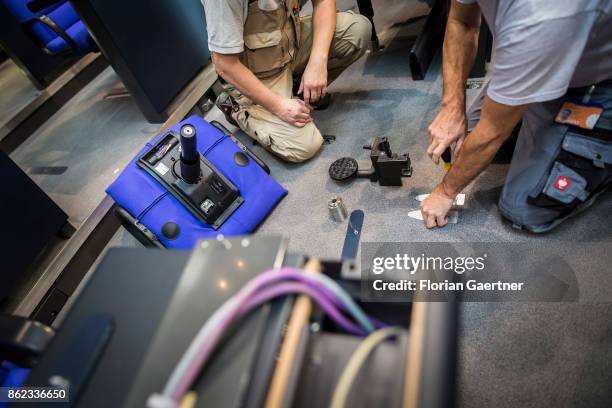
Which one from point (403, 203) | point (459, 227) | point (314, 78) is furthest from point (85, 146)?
point (459, 227)

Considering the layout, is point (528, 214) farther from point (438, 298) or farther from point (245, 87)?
point (245, 87)

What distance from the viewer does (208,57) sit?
2398mm

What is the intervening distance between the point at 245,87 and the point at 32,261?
1.14 metres

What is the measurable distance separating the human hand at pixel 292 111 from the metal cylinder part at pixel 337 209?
408 millimetres

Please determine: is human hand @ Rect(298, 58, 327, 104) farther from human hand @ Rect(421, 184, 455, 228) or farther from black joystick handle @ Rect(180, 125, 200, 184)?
human hand @ Rect(421, 184, 455, 228)

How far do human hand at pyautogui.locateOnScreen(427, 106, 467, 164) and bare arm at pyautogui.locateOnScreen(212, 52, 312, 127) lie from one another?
622 mm

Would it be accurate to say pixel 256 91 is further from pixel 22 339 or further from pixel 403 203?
pixel 22 339

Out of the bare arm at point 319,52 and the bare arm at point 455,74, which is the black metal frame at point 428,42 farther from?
the bare arm at point 455,74

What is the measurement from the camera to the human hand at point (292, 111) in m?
1.66

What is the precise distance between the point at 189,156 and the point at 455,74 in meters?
0.96

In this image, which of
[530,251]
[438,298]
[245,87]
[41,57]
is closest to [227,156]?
[245,87]

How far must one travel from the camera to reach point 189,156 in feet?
4.44

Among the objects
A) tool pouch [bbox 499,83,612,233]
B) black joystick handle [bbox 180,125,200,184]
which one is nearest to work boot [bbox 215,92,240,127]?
black joystick handle [bbox 180,125,200,184]

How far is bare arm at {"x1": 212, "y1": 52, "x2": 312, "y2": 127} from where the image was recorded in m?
1.53
